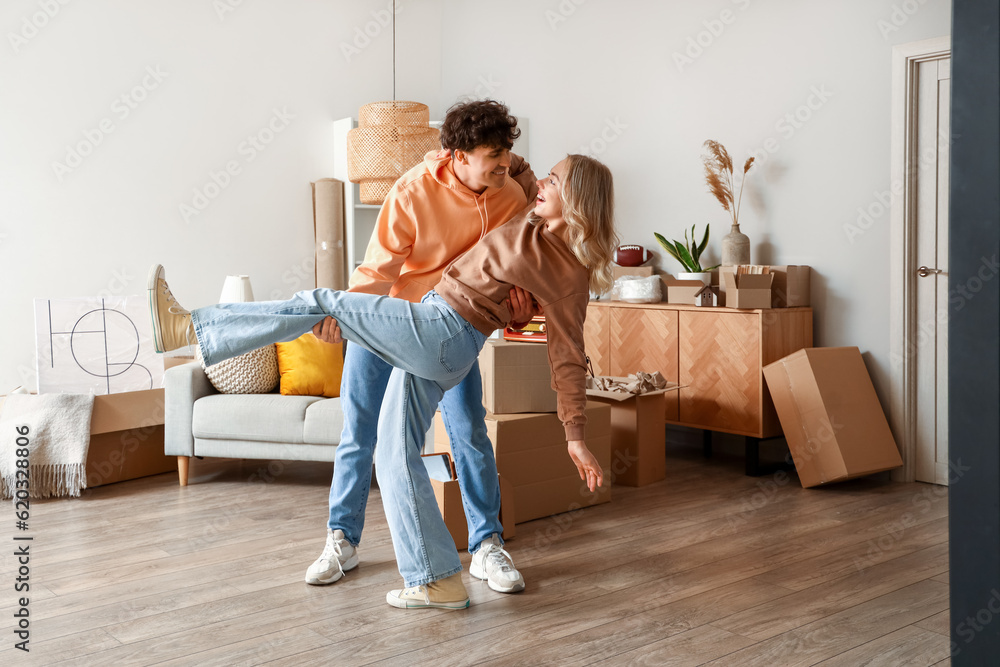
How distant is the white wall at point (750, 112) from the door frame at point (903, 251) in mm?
55

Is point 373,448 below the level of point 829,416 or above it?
above

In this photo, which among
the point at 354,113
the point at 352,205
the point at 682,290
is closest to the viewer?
the point at 682,290

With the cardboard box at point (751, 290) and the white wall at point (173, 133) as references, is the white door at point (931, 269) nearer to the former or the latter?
the cardboard box at point (751, 290)

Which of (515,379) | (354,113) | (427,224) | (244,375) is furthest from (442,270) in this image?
(354,113)

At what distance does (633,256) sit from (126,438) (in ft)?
8.78

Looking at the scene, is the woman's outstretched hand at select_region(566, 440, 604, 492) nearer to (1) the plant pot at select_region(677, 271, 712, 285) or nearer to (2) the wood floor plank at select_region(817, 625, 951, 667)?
(2) the wood floor plank at select_region(817, 625, 951, 667)

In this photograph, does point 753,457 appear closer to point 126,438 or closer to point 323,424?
point 323,424

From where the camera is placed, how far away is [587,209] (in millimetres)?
2002

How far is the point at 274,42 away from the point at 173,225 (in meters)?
1.29

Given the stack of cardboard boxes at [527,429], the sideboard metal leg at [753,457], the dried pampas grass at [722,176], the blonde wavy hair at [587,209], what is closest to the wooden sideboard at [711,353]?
the sideboard metal leg at [753,457]

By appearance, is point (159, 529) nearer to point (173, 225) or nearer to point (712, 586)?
point (712, 586)

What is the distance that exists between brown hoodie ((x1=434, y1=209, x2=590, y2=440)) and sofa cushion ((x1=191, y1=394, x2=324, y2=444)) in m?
1.66

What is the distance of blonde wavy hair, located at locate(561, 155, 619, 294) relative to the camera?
2.00 meters

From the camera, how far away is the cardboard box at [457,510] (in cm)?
266
